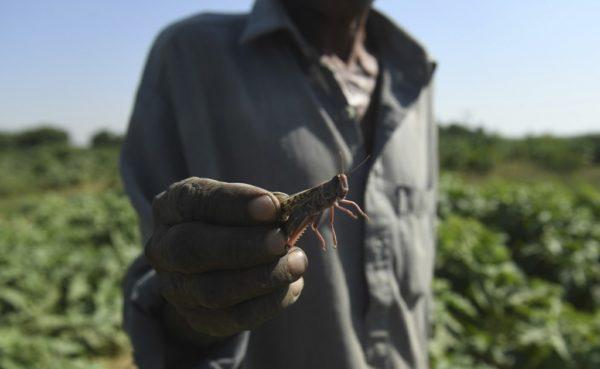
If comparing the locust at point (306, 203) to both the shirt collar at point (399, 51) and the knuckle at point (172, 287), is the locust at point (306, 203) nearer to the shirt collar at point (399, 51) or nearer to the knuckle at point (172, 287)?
the knuckle at point (172, 287)

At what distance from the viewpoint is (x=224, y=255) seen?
111cm

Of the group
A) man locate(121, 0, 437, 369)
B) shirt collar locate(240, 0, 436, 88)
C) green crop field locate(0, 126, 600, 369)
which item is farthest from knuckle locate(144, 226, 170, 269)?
green crop field locate(0, 126, 600, 369)

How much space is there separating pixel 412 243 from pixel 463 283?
5184mm

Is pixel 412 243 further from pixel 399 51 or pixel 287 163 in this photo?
pixel 399 51

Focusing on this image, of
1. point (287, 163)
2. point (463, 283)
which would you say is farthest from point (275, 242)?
point (463, 283)

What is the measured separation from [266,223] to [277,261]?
0.09 meters

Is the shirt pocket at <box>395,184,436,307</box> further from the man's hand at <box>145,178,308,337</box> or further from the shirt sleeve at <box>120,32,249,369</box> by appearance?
the man's hand at <box>145,178,308,337</box>

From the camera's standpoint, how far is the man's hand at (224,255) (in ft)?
3.65

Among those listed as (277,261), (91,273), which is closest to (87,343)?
(91,273)

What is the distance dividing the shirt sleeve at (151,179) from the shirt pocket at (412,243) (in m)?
0.78

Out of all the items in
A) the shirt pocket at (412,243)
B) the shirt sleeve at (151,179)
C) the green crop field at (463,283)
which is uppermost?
the shirt sleeve at (151,179)

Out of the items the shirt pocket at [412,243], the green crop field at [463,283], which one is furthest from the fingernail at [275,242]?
the green crop field at [463,283]

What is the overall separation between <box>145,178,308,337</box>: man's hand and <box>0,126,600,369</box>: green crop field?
4414mm

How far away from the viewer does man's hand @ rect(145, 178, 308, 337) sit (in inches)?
43.8
